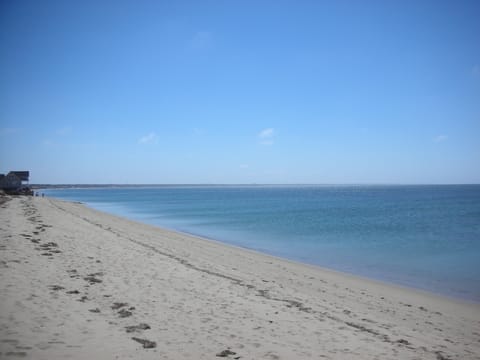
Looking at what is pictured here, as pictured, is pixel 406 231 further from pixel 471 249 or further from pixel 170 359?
pixel 170 359

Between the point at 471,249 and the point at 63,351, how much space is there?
26.2m

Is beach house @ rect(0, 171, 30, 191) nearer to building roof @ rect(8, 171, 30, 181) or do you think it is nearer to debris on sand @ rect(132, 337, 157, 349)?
building roof @ rect(8, 171, 30, 181)

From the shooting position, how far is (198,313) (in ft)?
23.1

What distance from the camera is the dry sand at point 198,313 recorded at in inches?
209

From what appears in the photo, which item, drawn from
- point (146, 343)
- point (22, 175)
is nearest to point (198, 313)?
point (146, 343)

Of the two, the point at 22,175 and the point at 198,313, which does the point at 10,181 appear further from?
the point at 198,313

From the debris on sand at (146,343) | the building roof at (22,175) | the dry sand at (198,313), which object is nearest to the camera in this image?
the debris on sand at (146,343)

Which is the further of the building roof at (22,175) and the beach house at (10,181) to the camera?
the building roof at (22,175)

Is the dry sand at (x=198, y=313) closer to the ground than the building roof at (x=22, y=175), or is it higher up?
closer to the ground

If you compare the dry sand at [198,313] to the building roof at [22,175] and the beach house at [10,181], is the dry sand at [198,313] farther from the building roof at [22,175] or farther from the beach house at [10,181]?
the building roof at [22,175]

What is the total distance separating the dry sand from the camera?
5305 millimetres

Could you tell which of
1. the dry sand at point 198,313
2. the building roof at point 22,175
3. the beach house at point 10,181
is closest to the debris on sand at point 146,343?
the dry sand at point 198,313

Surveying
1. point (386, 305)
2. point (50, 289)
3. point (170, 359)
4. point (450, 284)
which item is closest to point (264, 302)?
point (170, 359)

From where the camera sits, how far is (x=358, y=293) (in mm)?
11211
